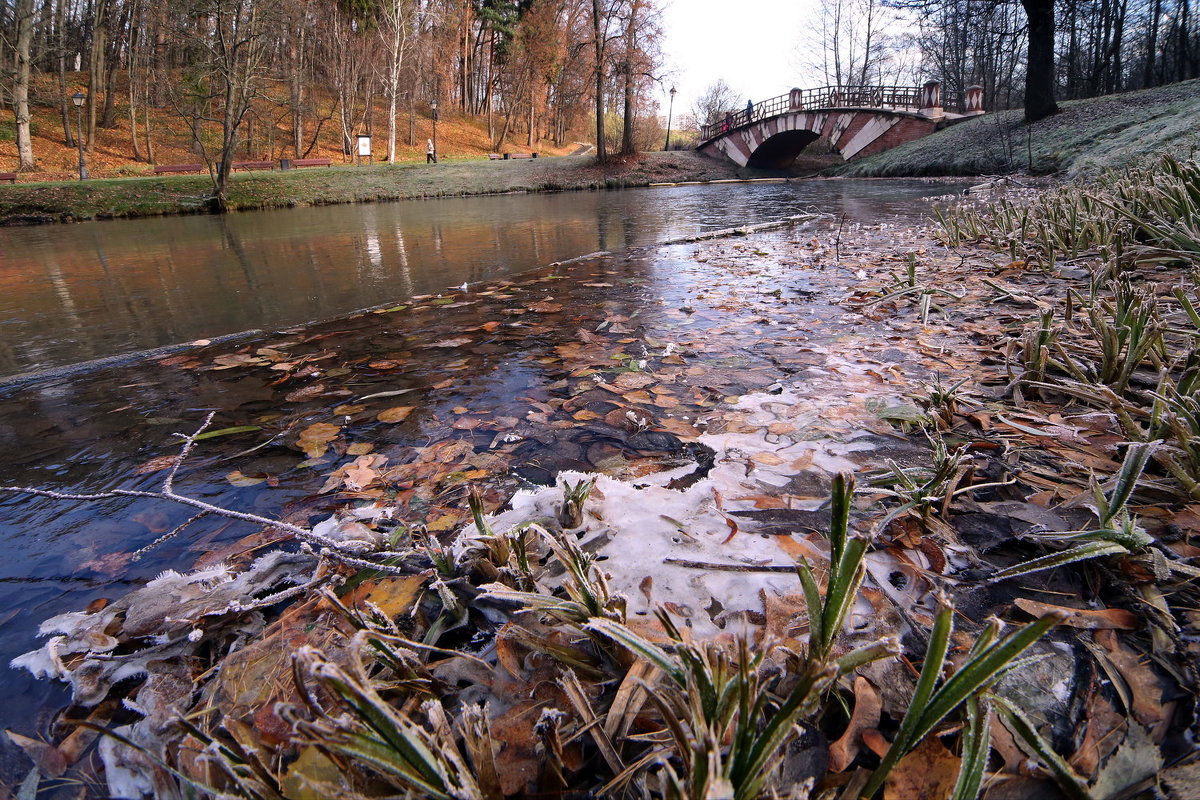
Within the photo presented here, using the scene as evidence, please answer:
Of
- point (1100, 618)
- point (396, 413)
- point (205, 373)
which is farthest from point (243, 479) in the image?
point (1100, 618)

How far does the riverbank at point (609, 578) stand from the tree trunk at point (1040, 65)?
1916 cm

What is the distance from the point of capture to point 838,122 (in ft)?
87.0

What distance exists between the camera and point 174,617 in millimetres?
1096

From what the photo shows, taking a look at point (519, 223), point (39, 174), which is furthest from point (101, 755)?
point (39, 174)

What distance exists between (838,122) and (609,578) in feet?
101

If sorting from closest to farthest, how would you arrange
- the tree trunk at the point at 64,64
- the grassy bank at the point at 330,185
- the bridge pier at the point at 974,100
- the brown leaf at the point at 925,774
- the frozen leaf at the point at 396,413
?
the brown leaf at the point at 925,774 → the frozen leaf at the point at 396,413 → the grassy bank at the point at 330,185 → the tree trunk at the point at 64,64 → the bridge pier at the point at 974,100

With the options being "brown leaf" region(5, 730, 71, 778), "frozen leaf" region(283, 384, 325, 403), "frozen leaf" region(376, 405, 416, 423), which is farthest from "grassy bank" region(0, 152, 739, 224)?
"brown leaf" region(5, 730, 71, 778)

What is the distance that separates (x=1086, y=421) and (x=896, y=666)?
111 cm

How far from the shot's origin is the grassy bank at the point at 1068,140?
29.5ft

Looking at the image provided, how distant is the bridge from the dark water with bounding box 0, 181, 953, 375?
15.5 meters

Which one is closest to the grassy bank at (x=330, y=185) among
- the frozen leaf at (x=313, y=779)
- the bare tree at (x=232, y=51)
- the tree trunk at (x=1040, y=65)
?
the bare tree at (x=232, y=51)

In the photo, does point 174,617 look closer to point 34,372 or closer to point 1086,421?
point 1086,421

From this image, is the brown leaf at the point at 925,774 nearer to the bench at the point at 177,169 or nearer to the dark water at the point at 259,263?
the dark water at the point at 259,263

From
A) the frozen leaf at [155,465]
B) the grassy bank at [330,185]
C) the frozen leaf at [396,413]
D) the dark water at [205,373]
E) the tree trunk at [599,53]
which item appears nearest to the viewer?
the dark water at [205,373]
